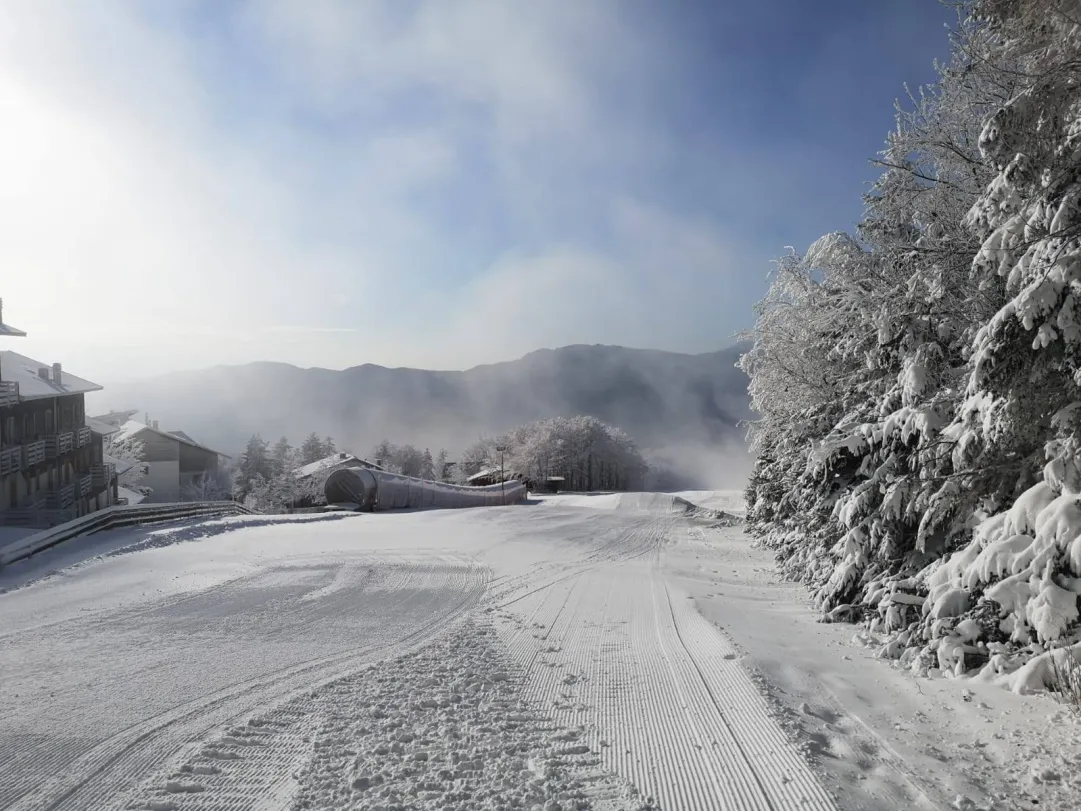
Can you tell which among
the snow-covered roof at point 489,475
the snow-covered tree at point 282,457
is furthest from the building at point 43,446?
the snow-covered roof at point 489,475

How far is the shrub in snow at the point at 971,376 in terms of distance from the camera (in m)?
5.34

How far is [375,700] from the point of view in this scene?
5328mm

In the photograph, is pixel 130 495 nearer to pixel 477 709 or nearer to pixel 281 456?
pixel 281 456

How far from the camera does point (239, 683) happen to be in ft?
18.9

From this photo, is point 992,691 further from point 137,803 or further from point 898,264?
point 898,264

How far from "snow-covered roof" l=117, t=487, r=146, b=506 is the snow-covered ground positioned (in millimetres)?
41302

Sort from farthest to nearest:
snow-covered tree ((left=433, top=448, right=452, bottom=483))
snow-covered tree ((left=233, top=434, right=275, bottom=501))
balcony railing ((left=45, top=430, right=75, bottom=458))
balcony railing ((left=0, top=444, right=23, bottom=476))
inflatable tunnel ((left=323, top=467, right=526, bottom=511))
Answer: snow-covered tree ((left=433, top=448, right=452, bottom=483)) < snow-covered tree ((left=233, top=434, right=275, bottom=501)) < inflatable tunnel ((left=323, top=467, right=526, bottom=511)) < balcony railing ((left=45, top=430, right=75, bottom=458)) < balcony railing ((left=0, top=444, right=23, bottom=476))

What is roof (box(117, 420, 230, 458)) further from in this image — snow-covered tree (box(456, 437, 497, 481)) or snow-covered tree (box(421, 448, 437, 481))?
snow-covered tree (box(421, 448, 437, 481))

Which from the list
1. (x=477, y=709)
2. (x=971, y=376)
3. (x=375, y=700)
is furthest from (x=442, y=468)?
(x=971, y=376)

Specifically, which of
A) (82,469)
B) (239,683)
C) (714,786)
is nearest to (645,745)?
(714,786)

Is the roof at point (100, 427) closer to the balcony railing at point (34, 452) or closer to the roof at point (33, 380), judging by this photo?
the roof at point (33, 380)

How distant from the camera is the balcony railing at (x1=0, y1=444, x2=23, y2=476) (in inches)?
987

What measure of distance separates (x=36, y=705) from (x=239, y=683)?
1.46 metres

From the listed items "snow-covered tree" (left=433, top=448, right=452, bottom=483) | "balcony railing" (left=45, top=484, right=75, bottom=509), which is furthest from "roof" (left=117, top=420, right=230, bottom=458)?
"snow-covered tree" (left=433, top=448, right=452, bottom=483)
